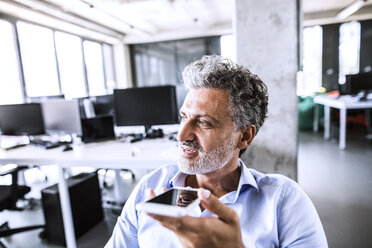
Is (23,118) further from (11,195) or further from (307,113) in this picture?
(307,113)

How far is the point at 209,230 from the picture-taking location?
57cm

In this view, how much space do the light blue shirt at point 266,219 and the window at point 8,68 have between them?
489 cm

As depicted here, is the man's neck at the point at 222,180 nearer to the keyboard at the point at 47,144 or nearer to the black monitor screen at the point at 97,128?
the black monitor screen at the point at 97,128

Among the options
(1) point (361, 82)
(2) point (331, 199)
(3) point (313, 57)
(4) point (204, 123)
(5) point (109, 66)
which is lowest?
(2) point (331, 199)

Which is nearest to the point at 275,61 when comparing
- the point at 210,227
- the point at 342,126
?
the point at 210,227

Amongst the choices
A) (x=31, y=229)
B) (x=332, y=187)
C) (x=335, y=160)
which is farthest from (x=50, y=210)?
(x=335, y=160)

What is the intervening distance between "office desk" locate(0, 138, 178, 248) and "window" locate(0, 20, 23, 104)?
9.34 feet

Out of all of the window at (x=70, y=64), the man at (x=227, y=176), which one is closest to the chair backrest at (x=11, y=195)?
the man at (x=227, y=176)

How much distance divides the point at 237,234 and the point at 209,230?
78mm

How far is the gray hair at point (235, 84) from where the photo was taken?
1.02 m

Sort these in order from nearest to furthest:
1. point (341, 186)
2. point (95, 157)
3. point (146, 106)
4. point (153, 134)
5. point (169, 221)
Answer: point (169, 221), point (95, 157), point (146, 106), point (153, 134), point (341, 186)

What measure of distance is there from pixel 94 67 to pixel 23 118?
5.42 meters

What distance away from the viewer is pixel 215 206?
1.83 ft

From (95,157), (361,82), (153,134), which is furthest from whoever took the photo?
(361,82)
